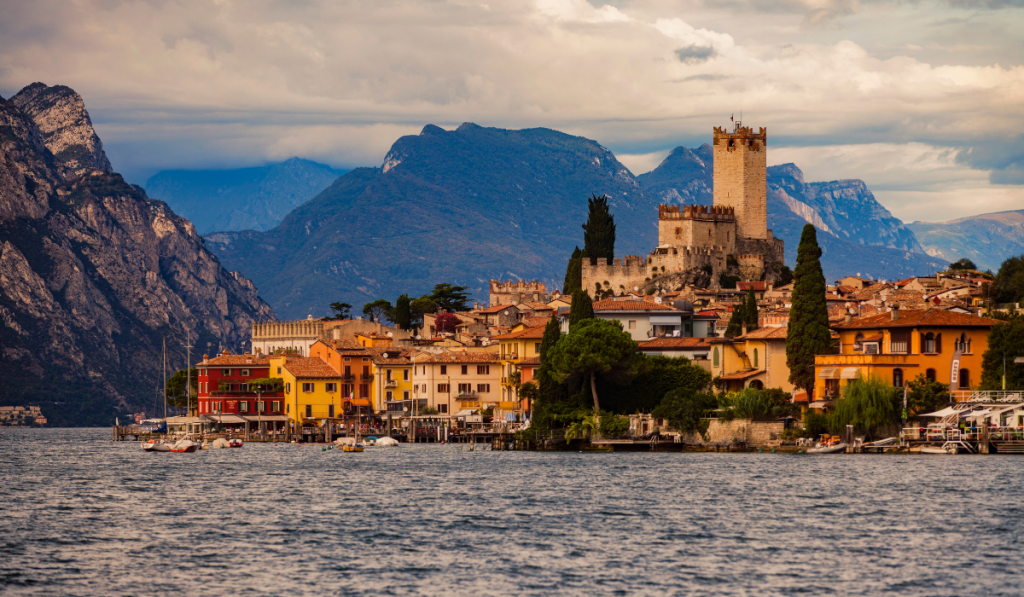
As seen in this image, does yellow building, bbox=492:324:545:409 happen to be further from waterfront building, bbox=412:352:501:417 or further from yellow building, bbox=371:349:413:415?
yellow building, bbox=371:349:413:415

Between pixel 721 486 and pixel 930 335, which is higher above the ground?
pixel 930 335

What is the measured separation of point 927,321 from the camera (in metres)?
78.1

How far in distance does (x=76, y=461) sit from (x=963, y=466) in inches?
2348

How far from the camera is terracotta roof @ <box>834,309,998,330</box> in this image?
7794cm

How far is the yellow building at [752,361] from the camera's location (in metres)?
86.6

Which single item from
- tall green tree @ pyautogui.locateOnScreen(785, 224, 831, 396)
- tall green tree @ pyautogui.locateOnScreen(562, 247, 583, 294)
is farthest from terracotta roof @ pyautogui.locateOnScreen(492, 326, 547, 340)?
tall green tree @ pyautogui.locateOnScreen(562, 247, 583, 294)

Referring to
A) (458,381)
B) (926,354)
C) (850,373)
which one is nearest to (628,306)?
(458,381)

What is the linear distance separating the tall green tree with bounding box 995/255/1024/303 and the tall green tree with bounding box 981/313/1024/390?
24943 mm

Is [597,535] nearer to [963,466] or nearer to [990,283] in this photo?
[963,466]

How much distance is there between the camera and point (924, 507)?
5119 centimetres

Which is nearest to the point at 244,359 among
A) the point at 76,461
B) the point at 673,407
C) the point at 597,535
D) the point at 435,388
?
the point at 435,388

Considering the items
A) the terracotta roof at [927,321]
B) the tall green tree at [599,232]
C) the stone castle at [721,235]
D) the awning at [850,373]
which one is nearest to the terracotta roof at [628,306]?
the terracotta roof at [927,321]

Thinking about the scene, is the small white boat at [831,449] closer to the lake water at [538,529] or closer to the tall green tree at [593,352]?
the lake water at [538,529]

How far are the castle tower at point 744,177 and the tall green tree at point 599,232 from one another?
16.1m
